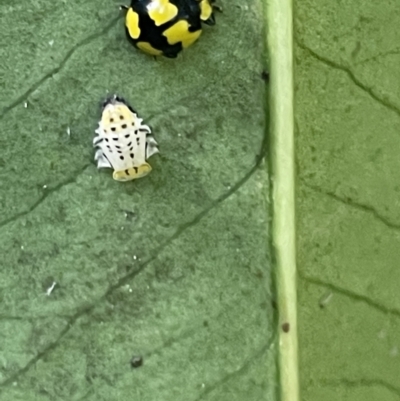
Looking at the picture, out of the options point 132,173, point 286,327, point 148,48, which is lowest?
point 286,327

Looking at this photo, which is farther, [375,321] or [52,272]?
Answer: [375,321]

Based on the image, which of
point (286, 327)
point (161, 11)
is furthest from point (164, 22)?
Answer: point (286, 327)

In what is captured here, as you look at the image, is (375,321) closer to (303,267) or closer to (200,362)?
(303,267)

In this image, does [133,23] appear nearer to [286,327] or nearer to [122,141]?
[122,141]

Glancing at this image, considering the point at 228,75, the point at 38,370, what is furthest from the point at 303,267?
the point at 38,370

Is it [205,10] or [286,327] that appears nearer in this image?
[205,10]

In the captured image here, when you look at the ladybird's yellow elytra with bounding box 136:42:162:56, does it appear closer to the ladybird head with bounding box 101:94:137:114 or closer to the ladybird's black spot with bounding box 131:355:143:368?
the ladybird head with bounding box 101:94:137:114

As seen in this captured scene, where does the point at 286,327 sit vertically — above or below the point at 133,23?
below
